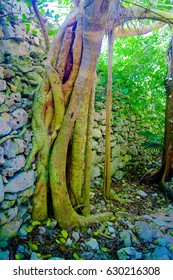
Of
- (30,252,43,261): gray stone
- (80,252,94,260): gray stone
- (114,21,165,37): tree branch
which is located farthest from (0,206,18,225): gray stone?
(114,21,165,37): tree branch

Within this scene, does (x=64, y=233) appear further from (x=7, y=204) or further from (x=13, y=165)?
(x=13, y=165)

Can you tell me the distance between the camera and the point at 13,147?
184 cm

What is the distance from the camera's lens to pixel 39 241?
1.84 m

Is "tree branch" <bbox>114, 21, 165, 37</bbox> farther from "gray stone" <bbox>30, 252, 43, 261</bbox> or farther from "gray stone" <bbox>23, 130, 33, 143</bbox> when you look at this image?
"gray stone" <bbox>30, 252, 43, 261</bbox>

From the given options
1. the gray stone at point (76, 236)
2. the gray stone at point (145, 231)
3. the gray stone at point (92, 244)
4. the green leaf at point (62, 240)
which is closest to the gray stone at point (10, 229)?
the green leaf at point (62, 240)

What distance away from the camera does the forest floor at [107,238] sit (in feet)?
5.86

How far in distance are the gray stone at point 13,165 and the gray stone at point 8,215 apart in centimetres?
29

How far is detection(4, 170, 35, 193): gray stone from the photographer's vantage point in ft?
5.78

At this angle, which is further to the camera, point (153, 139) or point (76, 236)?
point (153, 139)

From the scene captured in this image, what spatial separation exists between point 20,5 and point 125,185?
10.6 feet

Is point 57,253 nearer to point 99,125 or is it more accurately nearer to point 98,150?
point 98,150

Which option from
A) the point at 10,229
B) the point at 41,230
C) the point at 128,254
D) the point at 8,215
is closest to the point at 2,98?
the point at 8,215

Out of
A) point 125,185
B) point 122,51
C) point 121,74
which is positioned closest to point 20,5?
point 121,74

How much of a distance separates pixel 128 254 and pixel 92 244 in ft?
1.10
